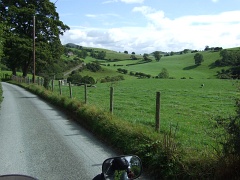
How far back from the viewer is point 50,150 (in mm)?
7863

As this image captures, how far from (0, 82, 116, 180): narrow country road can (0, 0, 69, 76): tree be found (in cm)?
3338

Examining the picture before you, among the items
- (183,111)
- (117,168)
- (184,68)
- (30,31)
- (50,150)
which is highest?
(30,31)

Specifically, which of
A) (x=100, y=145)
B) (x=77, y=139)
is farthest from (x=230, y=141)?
(x=77, y=139)

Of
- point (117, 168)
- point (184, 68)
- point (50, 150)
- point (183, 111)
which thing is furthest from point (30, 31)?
point (184, 68)

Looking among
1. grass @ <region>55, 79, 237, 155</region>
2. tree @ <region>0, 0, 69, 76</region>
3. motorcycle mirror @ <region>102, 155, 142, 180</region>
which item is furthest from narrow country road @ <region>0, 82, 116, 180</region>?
tree @ <region>0, 0, 69, 76</region>

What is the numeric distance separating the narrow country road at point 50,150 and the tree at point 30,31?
33.4 meters

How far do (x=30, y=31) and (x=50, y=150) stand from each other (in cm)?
4222

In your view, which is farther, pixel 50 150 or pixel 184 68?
pixel 184 68

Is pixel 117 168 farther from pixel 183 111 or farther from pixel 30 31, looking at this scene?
pixel 30 31

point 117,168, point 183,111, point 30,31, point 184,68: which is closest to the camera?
point 117,168

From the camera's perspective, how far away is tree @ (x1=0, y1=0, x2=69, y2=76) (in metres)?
43.4

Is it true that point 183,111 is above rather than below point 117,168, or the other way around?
below

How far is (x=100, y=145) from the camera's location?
27.4 feet

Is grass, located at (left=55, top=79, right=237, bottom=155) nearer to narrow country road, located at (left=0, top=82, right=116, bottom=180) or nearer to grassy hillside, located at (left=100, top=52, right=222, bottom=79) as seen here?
narrow country road, located at (left=0, top=82, right=116, bottom=180)
